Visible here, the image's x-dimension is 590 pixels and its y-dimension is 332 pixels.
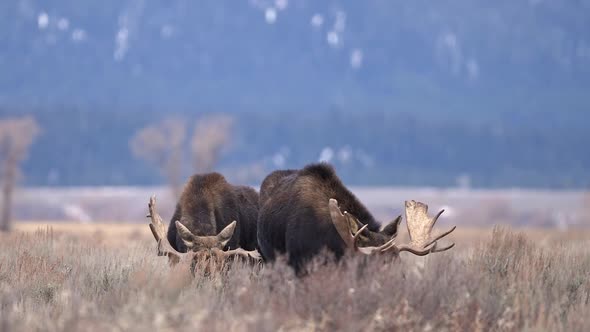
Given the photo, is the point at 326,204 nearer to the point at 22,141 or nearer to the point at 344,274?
the point at 344,274

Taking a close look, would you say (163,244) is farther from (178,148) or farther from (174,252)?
(178,148)

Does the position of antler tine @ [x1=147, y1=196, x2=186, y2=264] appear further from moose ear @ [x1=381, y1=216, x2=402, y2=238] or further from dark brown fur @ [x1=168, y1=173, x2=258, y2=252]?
moose ear @ [x1=381, y1=216, x2=402, y2=238]

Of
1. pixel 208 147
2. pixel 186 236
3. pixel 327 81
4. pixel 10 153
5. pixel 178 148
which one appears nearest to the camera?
pixel 186 236

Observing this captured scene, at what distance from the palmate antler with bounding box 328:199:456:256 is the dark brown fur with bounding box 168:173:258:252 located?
3124 millimetres

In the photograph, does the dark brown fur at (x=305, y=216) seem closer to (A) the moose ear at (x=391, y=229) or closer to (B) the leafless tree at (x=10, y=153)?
(A) the moose ear at (x=391, y=229)

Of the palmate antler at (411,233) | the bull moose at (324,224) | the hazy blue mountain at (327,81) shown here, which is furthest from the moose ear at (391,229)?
the hazy blue mountain at (327,81)

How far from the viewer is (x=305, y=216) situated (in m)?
14.1

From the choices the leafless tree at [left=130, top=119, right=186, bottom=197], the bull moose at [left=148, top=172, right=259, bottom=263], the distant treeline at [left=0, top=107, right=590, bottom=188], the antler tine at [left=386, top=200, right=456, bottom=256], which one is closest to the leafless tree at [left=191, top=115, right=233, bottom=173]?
the leafless tree at [left=130, top=119, right=186, bottom=197]

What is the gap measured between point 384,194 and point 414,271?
8467 centimetres

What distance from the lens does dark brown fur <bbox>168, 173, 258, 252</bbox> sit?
54.6ft

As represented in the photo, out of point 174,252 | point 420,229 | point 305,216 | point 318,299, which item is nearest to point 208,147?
point 174,252

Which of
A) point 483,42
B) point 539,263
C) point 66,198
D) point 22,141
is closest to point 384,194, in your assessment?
point 66,198

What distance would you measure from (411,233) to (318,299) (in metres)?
2.30

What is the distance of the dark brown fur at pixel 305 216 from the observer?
1377 centimetres
